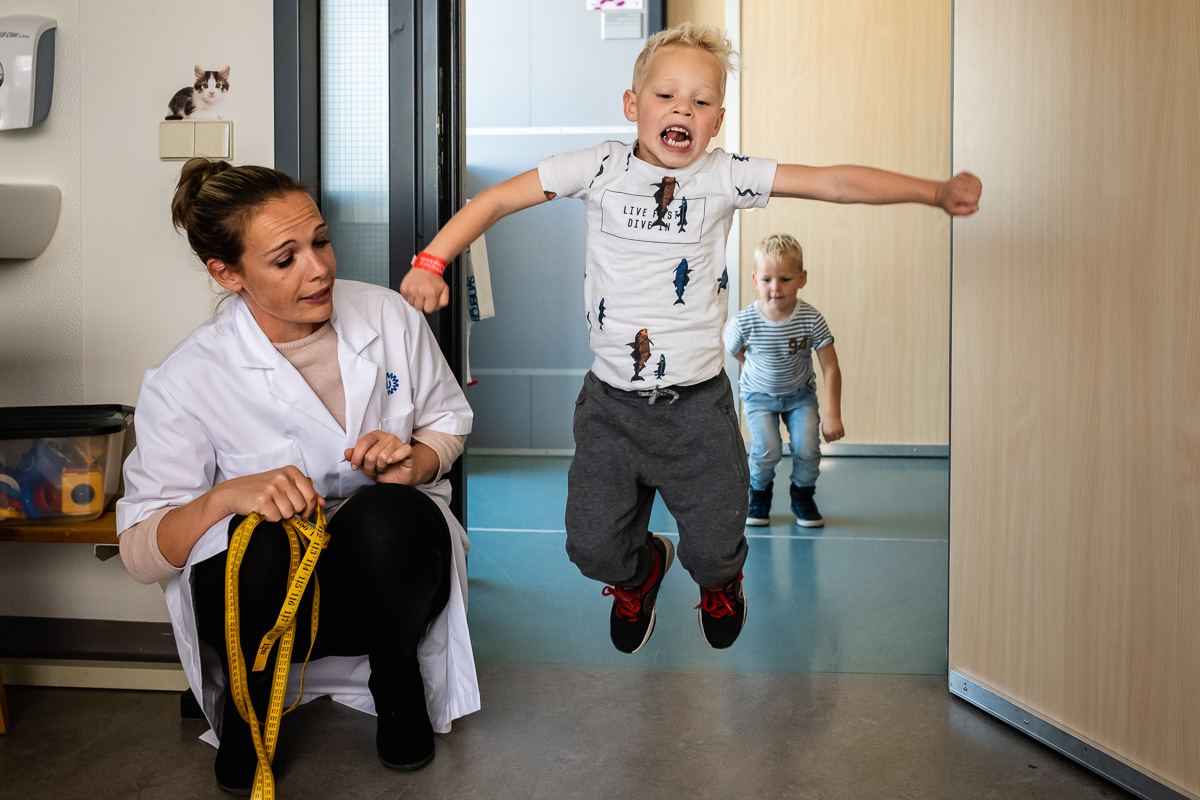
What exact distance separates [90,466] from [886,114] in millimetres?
3748

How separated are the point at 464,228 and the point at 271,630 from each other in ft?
2.16

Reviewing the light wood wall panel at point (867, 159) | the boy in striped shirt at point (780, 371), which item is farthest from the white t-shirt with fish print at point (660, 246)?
the light wood wall panel at point (867, 159)

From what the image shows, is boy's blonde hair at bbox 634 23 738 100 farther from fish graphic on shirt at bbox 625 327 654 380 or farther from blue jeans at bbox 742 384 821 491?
Result: blue jeans at bbox 742 384 821 491

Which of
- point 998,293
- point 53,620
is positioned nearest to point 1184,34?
point 998,293

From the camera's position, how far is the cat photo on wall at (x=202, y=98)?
73.4 inches

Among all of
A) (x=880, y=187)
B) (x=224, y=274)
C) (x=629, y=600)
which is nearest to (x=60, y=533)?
(x=224, y=274)

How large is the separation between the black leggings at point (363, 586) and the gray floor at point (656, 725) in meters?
0.17

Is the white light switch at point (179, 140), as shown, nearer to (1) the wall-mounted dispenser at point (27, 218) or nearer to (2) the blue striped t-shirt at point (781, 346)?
(1) the wall-mounted dispenser at point (27, 218)

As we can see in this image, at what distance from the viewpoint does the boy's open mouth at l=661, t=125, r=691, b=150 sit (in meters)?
1.47

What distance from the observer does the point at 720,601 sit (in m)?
1.65

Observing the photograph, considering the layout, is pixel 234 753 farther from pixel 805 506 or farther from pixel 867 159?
pixel 867 159

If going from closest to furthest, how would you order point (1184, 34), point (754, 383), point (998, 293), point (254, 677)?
1. point (1184, 34)
2. point (254, 677)
3. point (998, 293)
4. point (754, 383)

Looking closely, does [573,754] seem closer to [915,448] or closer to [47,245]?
[47,245]

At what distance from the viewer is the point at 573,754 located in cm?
155
